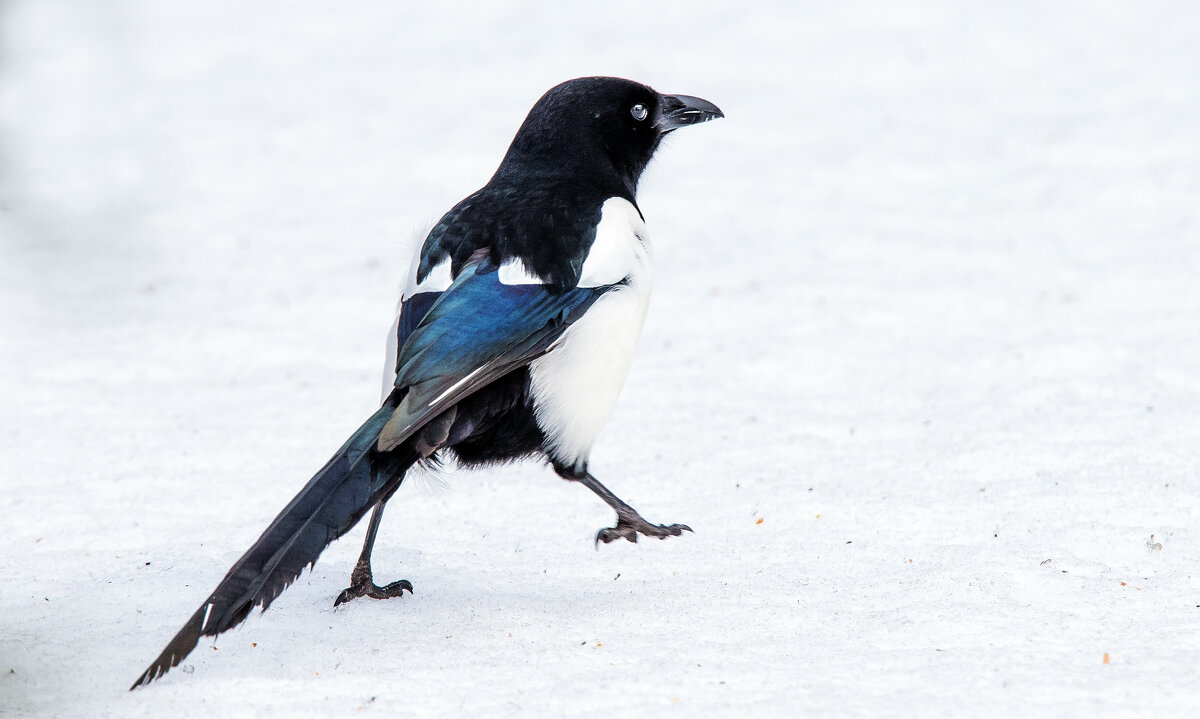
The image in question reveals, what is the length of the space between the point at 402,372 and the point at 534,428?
0.37 m

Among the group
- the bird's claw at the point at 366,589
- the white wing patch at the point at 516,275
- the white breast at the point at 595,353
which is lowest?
the bird's claw at the point at 366,589

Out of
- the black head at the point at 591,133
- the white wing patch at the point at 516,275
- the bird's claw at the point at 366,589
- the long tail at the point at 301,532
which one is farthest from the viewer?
the black head at the point at 591,133

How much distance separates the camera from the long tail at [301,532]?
211 cm

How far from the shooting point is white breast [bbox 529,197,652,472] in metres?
2.64

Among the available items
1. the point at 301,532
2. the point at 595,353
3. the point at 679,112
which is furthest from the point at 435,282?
the point at 679,112

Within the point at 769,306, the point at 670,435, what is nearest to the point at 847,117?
the point at 769,306

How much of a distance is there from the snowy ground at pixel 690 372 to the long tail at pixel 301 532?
13 cm

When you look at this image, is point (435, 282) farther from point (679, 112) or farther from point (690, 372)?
point (690, 372)

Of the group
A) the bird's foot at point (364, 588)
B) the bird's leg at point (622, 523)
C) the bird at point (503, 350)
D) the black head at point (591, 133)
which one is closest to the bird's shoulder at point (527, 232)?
the bird at point (503, 350)

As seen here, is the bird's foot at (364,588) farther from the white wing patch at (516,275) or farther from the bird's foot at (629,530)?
the white wing patch at (516,275)

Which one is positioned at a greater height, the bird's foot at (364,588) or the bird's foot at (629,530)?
the bird's foot at (629,530)

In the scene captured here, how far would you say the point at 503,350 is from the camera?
246cm

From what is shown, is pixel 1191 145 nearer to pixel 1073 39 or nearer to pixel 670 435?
pixel 1073 39

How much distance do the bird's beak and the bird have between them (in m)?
0.30
